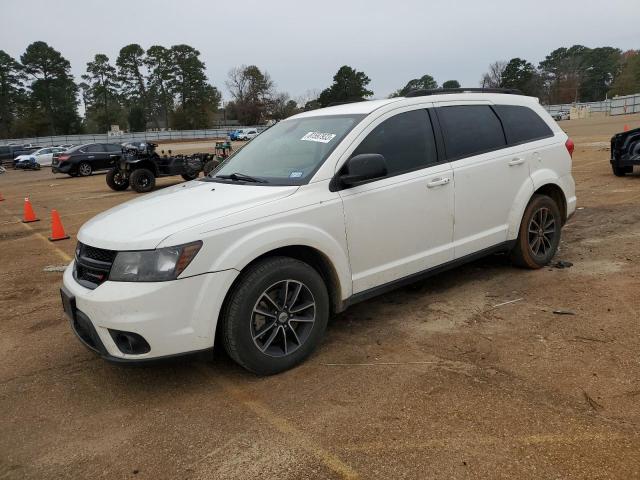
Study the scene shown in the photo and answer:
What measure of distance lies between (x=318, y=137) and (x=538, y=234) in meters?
2.62

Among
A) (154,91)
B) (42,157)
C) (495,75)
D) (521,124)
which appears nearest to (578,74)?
(495,75)

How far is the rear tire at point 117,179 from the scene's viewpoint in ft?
54.1

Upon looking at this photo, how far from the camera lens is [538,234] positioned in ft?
16.9

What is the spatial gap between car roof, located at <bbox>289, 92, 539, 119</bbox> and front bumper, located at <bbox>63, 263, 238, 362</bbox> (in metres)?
1.86

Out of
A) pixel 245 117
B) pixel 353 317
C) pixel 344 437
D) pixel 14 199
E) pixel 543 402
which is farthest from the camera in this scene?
pixel 245 117

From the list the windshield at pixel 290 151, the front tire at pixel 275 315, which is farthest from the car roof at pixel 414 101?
the front tire at pixel 275 315

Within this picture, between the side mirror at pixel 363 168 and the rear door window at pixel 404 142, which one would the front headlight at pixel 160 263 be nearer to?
the side mirror at pixel 363 168

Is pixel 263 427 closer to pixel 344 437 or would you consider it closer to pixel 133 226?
pixel 344 437

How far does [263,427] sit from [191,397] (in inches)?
24.9

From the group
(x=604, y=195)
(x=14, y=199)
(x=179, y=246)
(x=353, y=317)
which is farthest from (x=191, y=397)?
(x=14, y=199)

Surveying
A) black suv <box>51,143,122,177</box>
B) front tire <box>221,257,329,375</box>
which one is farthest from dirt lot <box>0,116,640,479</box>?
black suv <box>51,143,122,177</box>

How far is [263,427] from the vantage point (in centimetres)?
286

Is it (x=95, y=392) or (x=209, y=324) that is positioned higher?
(x=209, y=324)

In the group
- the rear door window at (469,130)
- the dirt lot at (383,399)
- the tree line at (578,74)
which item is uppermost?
the tree line at (578,74)
